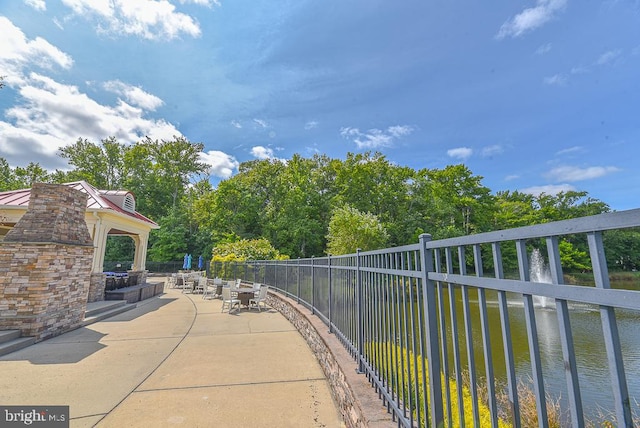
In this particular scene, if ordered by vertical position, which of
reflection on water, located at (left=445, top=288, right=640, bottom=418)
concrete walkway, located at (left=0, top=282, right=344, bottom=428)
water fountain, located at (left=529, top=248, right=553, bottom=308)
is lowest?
reflection on water, located at (left=445, top=288, right=640, bottom=418)

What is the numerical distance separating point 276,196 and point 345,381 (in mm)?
29739

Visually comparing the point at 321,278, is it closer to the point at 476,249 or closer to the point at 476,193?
the point at 476,249

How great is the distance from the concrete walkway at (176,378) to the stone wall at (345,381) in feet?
0.58

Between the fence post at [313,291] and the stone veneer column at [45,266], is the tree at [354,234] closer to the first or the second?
the fence post at [313,291]

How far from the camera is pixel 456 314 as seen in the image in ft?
5.46

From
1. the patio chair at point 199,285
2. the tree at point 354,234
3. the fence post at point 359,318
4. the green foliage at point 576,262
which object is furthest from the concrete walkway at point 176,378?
the tree at point 354,234

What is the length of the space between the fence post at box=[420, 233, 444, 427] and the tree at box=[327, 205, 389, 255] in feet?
59.9

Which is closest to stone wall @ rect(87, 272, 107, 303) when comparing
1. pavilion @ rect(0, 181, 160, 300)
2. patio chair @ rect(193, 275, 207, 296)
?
pavilion @ rect(0, 181, 160, 300)

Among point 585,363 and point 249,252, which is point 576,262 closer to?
point 585,363

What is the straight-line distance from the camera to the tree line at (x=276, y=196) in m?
30.2

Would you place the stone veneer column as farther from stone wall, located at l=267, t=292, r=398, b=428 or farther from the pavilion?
stone wall, located at l=267, t=292, r=398, b=428

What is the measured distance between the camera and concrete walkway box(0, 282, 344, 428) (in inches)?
134

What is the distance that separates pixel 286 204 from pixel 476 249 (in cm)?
2987

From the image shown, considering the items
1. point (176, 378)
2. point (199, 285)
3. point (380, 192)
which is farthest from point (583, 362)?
point (380, 192)
